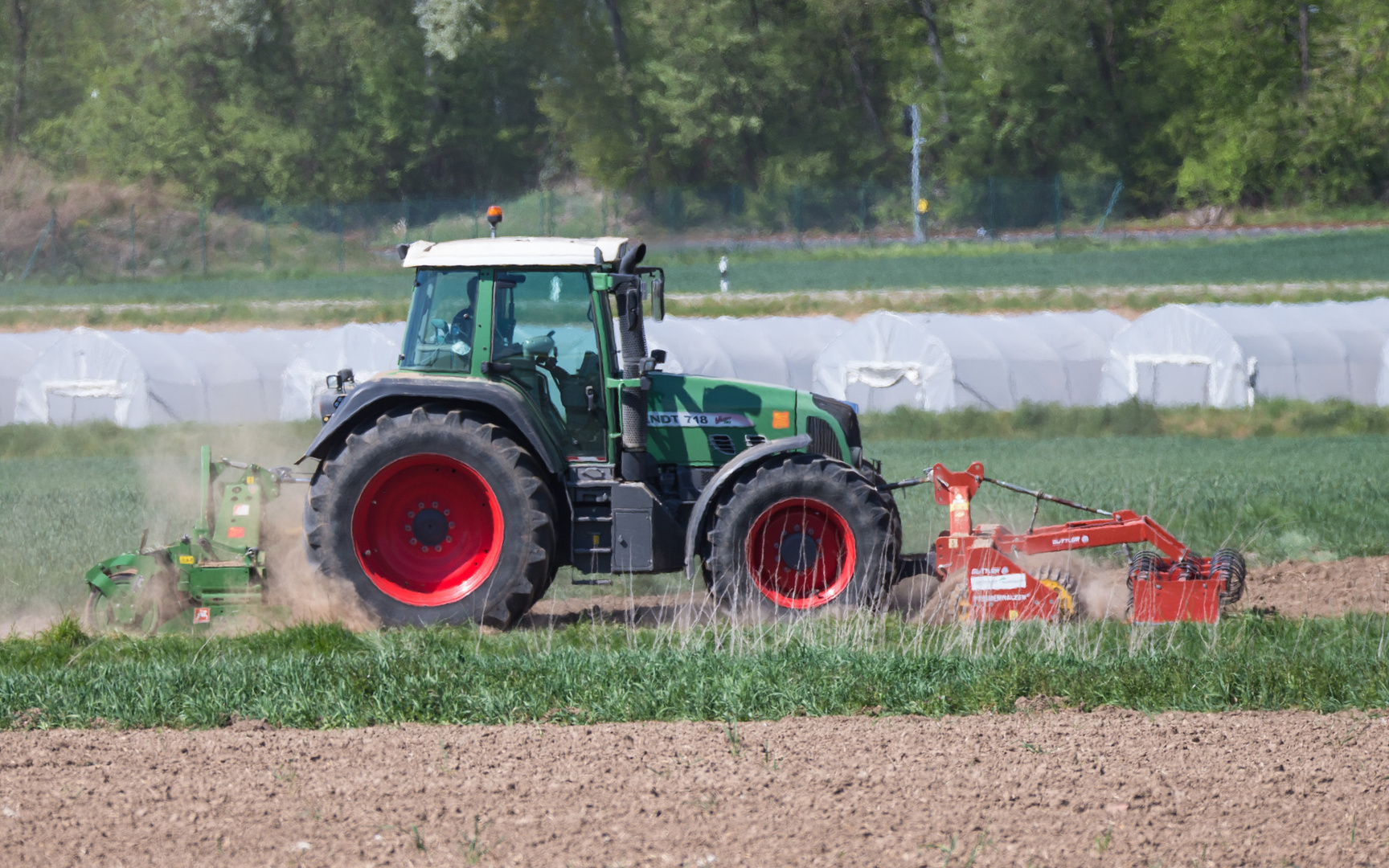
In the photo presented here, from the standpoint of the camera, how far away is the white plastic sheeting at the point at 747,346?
2161cm

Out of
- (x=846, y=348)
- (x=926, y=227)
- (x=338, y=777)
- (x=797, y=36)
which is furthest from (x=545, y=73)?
(x=338, y=777)

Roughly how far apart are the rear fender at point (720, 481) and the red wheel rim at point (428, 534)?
4.16 feet

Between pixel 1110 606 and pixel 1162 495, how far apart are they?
4.26 metres

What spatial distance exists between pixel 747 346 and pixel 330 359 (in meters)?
6.37

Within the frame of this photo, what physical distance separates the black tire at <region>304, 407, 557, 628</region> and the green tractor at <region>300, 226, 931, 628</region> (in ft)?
0.04

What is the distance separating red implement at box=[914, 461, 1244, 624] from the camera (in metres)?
9.16

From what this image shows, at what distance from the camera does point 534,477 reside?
898cm

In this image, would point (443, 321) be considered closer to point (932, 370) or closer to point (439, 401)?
point (439, 401)

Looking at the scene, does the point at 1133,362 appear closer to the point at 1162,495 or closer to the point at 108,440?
the point at 1162,495

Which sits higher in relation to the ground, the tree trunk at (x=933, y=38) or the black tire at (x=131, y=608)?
the tree trunk at (x=933, y=38)

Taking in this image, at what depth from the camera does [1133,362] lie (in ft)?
74.0

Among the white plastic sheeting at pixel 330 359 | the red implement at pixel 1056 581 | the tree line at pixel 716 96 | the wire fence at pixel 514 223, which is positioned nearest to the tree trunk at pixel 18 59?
the tree line at pixel 716 96

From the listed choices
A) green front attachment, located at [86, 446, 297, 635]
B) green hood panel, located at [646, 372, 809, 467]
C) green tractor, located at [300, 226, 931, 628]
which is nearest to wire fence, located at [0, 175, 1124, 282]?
green hood panel, located at [646, 372, 809, 467]

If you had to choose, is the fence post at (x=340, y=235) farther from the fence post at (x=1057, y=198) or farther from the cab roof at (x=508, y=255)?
the cab roof at (x=508, y=255)
